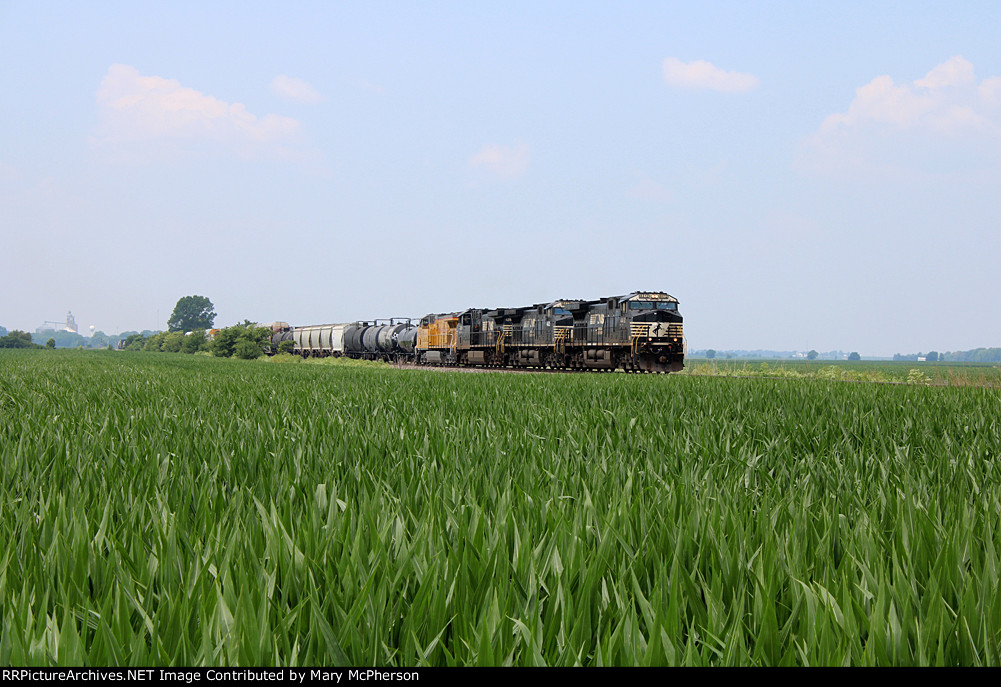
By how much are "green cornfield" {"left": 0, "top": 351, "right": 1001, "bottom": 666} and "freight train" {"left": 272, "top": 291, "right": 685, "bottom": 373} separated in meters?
24.9

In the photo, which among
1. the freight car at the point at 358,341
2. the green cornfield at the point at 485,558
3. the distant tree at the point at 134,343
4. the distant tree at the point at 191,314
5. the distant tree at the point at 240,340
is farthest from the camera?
the distant tree at the point at 191,314

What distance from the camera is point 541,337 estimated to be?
38750mm

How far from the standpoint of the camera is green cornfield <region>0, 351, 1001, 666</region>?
1801 millimetres

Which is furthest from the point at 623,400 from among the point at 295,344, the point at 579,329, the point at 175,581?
the point at 295,344

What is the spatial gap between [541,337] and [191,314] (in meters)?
171

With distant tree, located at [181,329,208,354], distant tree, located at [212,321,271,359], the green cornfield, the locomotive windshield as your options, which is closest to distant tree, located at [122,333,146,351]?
distant tree, located at [181,329,208,354]

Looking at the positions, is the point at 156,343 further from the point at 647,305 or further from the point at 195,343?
the point at 647,305

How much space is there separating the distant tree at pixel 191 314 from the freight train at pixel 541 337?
138987 mm

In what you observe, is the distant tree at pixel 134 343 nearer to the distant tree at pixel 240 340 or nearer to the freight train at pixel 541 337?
the distant tree at pixel 240 340

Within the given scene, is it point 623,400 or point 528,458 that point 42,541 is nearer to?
point 528,458

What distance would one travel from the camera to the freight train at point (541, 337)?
30703 mm

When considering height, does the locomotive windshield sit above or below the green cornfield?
above

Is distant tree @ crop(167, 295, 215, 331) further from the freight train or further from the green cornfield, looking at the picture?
the green cornfield

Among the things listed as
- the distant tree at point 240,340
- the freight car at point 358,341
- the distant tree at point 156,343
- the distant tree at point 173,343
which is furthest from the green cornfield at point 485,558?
the distant tree at point 156,343
